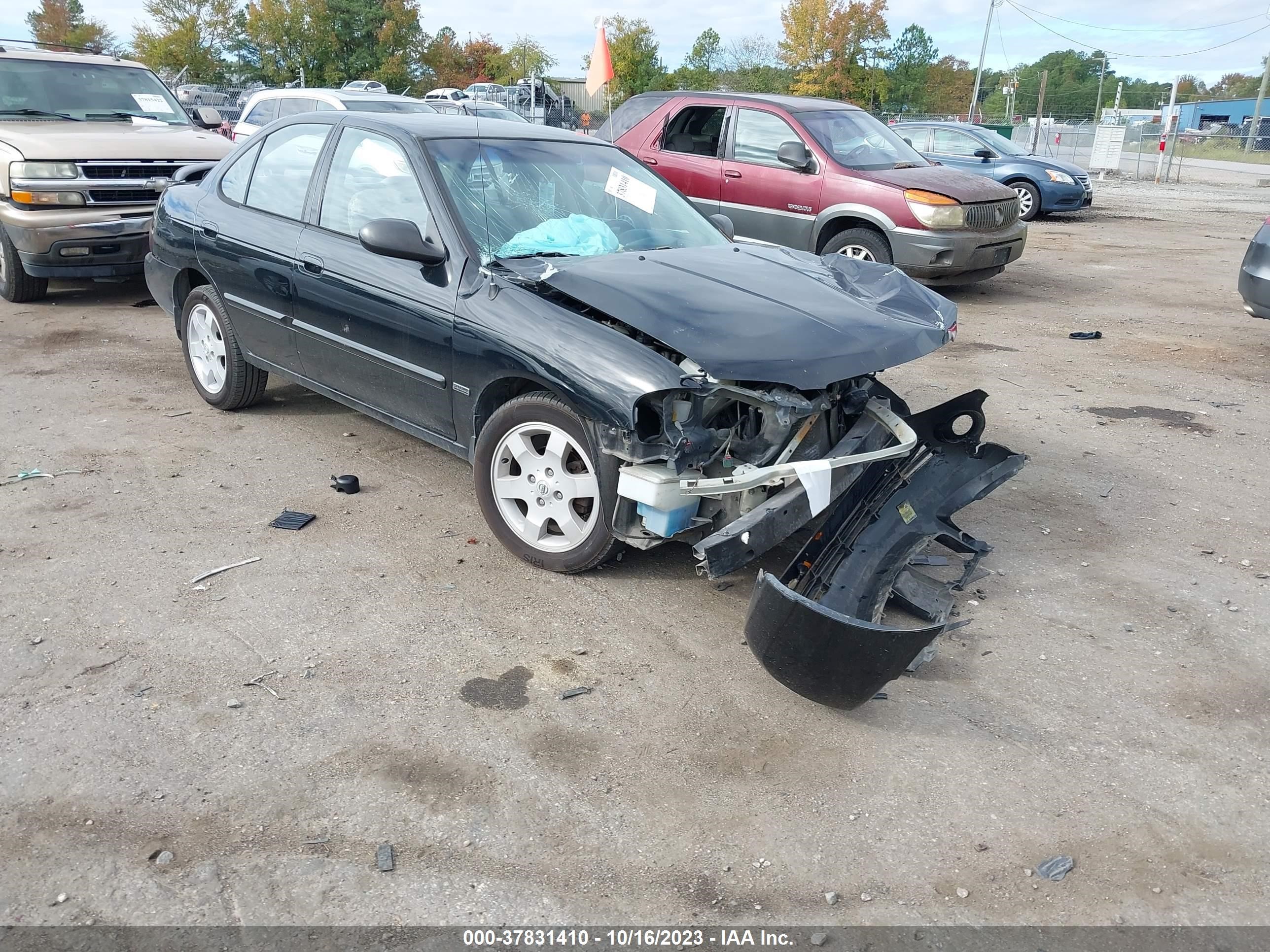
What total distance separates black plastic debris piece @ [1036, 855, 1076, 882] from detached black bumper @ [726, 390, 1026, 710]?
651 millimetres

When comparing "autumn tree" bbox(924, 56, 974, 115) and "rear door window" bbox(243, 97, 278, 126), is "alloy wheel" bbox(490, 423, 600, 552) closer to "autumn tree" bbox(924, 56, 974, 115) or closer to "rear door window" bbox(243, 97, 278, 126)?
"rear door window" bbox(243, 97, 278, 126)

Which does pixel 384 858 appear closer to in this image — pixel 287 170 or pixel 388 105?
pixel 287 170

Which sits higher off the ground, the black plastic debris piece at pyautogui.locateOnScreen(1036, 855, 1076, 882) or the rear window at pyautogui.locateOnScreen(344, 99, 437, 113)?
the rear window at pyautogui.locateOnScreen(344, 99, 437, 113)

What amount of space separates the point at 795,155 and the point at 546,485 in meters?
6.48

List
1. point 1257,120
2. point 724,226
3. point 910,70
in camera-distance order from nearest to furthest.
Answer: point 724,226 → point 1257,120 → point 910,70

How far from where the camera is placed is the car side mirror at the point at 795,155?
9.51 m

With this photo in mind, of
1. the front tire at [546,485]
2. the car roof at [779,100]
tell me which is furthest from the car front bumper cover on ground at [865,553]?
the car roof at [779,100]

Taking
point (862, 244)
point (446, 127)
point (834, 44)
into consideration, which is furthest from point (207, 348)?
point (834, 44)

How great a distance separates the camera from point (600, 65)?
757cm

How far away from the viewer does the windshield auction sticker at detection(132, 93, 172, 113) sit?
9.88 m

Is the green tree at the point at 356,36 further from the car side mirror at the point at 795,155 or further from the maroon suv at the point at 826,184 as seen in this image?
the car side mirror at the point at 795,155

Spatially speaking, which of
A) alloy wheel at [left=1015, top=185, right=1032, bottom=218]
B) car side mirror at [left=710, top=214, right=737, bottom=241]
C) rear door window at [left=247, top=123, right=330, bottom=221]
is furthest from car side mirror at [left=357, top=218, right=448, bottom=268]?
alloy wheel at [left=1015, top=185, right=1032, bottom=218]

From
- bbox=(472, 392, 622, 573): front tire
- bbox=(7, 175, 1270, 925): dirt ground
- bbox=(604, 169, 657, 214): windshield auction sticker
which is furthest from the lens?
bbox=(604, 169, 657, 214): windshield auction sticker

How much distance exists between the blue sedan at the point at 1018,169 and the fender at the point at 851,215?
8365 mm
